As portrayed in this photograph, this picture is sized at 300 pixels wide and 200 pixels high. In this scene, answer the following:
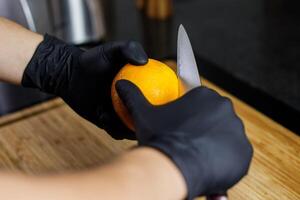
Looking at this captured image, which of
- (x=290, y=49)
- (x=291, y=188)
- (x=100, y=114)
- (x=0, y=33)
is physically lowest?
(x=290, y=49)

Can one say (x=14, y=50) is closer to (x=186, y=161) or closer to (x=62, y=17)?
(x=186, y=161)

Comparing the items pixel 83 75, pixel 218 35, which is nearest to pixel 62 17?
pixel 218 35

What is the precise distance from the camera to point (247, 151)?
534 millimetres

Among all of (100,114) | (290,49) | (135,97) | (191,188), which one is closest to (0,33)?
(100,114)

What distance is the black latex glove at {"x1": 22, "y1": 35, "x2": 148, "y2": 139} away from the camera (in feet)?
2.35

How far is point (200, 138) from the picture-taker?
1.68ft

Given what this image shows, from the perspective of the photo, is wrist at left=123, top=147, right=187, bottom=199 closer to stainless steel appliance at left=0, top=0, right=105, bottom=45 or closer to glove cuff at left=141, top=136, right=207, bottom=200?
glove cuff at left=141, top=136, right=207, bottom=200

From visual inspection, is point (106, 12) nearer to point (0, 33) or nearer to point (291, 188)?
point (0, 33)

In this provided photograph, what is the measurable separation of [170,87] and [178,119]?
0.36ft

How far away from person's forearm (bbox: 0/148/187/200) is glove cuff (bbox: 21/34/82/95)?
0.31 meters

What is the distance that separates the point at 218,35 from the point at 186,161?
1.12m

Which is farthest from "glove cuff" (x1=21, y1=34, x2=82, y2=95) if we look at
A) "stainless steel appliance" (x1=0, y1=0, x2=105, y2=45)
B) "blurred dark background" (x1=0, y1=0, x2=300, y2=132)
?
"stainless steel appliance" (x1=0, y1=0, x2=105, y2=45)

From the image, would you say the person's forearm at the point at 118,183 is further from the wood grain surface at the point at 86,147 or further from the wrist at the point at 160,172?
the wood grain surface at the point at 86,147

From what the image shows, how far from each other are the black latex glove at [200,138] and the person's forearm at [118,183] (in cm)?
1
